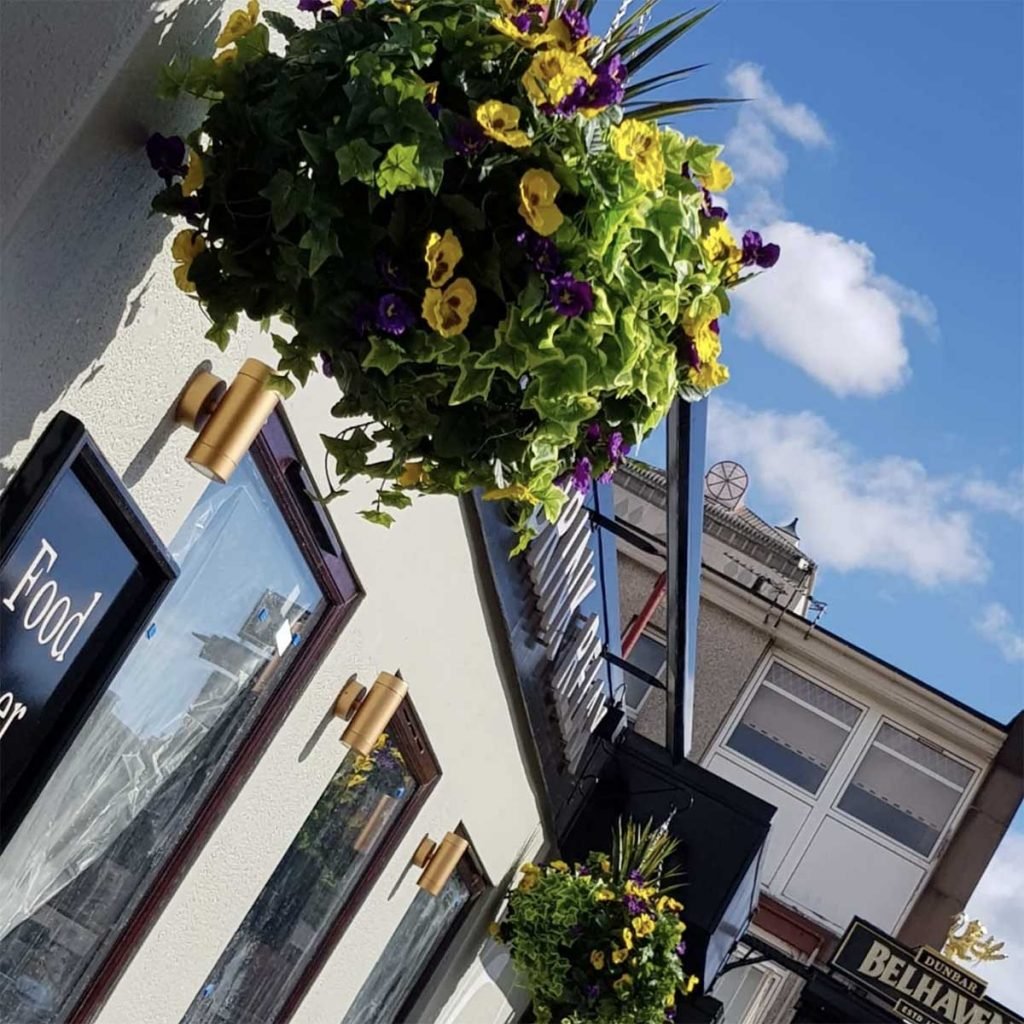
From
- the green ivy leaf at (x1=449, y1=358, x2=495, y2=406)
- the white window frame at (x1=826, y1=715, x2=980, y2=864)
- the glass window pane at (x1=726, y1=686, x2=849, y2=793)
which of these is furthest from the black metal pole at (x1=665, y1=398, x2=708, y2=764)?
the white window frame at (x1=826, y1=715, x2=980, y2=864)

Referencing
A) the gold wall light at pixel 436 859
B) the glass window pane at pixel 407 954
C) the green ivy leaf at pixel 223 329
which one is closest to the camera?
the green ivy leaf at pixel 223 329

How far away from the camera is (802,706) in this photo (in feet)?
54.5

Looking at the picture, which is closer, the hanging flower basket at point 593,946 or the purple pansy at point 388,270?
the purple pansy at point 388,270

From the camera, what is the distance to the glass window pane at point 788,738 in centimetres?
1656

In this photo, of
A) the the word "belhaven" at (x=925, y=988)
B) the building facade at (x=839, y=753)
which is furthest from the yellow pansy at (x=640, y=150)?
the building facade at (x=839, y=753)

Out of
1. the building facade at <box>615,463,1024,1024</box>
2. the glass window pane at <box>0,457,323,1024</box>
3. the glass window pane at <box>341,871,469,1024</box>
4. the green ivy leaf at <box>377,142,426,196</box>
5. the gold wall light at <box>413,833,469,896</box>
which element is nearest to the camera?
the green ivy leaf at <box>377,142,426,196</box>

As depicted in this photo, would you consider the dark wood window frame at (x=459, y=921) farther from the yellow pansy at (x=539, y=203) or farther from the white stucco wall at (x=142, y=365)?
the yellow pansy at (x=539, y=203)

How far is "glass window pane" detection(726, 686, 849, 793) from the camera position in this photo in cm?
1656

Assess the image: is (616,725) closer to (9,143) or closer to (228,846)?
(228,846)

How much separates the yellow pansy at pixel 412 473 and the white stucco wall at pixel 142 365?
0.63 meters

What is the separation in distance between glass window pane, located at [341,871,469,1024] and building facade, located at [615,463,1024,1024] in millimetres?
9727

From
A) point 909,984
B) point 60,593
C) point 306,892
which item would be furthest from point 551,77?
point 909,984

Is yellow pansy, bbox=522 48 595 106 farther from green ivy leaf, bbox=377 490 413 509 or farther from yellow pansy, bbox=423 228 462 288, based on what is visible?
green ivy leaf, bbox=377 490 413 509

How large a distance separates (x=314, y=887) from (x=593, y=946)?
3.00 metres
